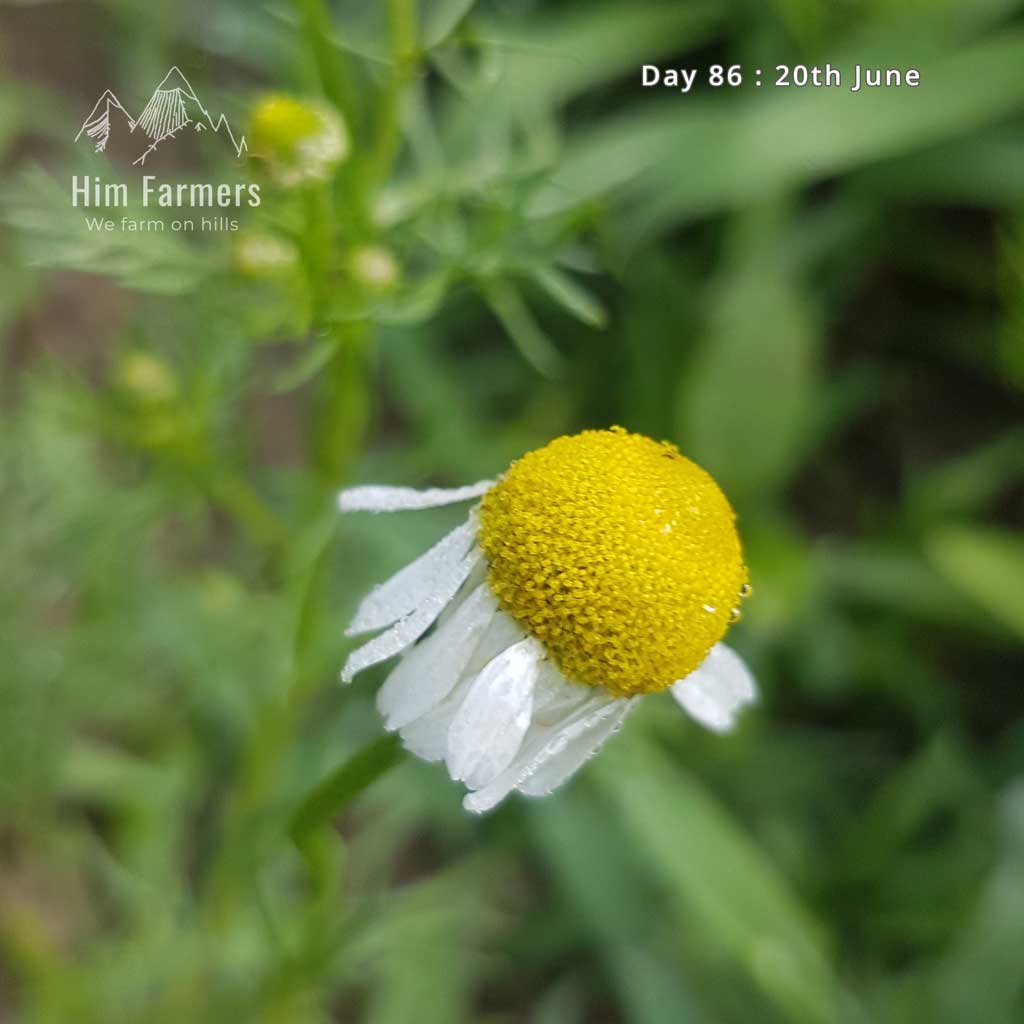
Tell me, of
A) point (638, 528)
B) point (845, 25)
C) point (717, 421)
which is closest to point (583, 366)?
point (717, 421)

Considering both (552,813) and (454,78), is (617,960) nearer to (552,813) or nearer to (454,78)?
(552,813)

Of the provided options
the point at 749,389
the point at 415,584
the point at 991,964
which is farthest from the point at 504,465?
the point at 415,584

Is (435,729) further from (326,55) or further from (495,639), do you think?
(326,55)

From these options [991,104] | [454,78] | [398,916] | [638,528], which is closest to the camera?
[638,528]

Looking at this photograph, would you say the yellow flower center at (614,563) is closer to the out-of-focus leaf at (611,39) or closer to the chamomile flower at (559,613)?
the chamomile flower at (559,613)

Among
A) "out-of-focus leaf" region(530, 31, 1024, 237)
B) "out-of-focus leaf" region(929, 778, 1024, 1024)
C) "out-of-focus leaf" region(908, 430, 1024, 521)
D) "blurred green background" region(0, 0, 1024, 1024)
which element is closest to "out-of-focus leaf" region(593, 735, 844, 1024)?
"blurred green background" region(0, 0, 1024, 1024)
